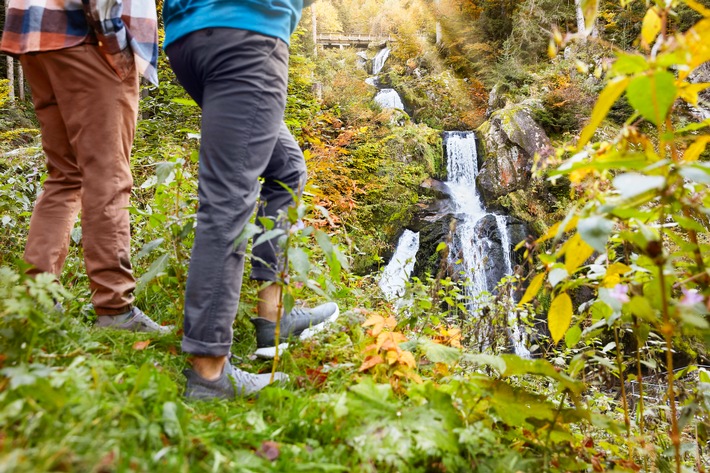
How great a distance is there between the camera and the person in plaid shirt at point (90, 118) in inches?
60.2

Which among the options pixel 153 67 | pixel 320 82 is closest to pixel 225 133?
pixel 153 67

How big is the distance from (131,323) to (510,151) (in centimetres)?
1071

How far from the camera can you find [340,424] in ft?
3.59

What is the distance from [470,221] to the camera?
10.1 m

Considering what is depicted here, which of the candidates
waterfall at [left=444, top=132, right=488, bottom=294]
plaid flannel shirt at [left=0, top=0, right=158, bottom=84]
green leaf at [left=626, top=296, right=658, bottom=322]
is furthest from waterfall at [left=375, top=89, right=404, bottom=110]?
green leaf at [left=626, top=296, right=658, bottom=322]

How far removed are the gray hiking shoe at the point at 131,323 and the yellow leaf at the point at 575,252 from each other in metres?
1.44

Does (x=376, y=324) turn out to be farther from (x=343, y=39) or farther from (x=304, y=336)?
(x=343, y=39)

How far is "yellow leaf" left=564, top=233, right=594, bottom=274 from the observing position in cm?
97

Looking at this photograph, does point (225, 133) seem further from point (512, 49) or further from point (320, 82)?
point (512, 49)

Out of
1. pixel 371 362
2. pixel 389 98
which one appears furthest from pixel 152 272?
pixel 389 98

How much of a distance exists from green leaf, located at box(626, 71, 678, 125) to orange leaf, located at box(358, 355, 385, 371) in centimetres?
107

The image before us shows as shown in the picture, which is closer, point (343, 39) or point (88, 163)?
point (88, 163)

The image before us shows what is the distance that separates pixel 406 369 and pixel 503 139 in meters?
10.7

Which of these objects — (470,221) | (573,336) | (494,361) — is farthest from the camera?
(470,221)
